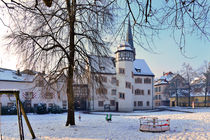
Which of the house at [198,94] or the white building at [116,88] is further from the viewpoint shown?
the house at [198,94]

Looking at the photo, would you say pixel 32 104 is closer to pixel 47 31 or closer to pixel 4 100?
pixel 4 100

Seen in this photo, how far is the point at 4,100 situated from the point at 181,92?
40.1 meters

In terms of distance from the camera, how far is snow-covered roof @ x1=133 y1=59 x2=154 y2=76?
139ft

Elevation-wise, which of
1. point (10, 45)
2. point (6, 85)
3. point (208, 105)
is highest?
point (10, 45)

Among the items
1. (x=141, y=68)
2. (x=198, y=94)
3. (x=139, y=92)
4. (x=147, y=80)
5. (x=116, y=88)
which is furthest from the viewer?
(x=198, y=94)

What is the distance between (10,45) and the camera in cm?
1204

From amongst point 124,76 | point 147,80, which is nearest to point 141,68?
point 147,80

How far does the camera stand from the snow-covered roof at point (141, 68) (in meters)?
42.4

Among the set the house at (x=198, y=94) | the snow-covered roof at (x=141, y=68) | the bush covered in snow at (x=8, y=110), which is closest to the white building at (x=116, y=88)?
the snow-covered roof at (x=141, y=68)

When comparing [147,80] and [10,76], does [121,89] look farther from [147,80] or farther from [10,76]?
[10,76]

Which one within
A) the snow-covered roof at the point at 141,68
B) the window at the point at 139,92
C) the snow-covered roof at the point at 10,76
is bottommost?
the window at the point at 139,92

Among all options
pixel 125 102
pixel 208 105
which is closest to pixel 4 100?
pixel 125 102

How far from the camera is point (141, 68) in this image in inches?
1715

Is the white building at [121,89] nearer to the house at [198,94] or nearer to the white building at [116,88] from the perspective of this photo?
the white building at [116,88]
